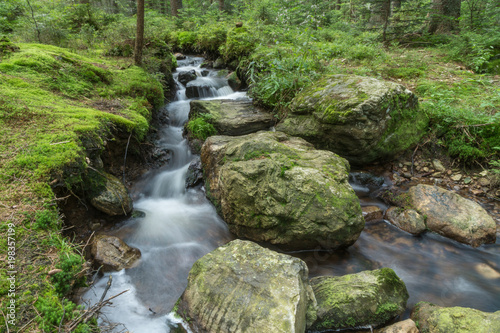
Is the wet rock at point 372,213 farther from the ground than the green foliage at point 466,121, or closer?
closer

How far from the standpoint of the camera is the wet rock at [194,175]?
246 inches

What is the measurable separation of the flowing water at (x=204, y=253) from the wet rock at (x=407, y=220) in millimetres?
141

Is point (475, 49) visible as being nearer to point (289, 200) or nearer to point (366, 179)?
point (366, 179)

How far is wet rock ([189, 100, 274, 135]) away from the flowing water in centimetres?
213

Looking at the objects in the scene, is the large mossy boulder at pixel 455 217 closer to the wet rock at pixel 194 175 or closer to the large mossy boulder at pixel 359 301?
the large mossy boulder at pixel 359 301

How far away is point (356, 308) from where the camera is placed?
9.82ft

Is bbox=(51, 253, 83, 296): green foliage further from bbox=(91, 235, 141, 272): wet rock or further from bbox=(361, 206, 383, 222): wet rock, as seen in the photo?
bbox=(361, 206, 383, 222): wet rock

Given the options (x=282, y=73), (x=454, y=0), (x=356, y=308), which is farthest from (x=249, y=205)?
(x=454, y=0)

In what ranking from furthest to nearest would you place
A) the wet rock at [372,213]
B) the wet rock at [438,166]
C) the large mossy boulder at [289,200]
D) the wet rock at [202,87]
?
1. the wet rock at [202,87]
2. the wet rock at [438,166]
3. the wet rock at [372,213]
4. the large mossy boulder at [289,200]

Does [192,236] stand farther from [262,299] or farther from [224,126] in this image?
[224,126]

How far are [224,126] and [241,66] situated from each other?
3.97m

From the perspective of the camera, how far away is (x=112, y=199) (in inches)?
181

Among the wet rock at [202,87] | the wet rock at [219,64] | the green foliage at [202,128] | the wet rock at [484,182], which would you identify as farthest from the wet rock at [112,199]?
the wet rock at [219,64]

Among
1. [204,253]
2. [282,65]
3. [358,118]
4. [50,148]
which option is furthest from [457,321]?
[282,65]
